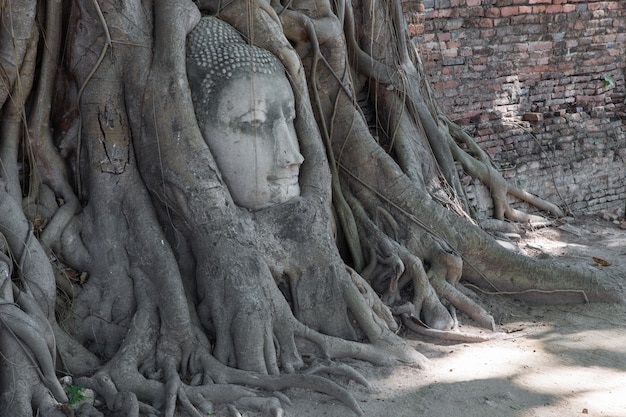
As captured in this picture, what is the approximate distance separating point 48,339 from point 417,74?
382cm

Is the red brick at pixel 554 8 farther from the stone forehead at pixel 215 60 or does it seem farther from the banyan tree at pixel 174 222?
the stone forehead at pixel 215 60

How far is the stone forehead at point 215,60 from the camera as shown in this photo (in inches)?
184

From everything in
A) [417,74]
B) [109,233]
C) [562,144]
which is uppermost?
[417,74]

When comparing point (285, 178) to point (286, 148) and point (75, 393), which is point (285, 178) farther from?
point (75, 393)

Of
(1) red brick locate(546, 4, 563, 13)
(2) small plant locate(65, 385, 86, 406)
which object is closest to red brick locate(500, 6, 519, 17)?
(1) red brick locate(546, 4, 563, 13)

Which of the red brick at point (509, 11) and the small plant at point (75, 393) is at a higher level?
the red brick at point (509, 11)

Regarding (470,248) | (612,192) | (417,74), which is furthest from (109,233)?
(612,192)

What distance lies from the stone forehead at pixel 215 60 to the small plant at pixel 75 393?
5.49 feet

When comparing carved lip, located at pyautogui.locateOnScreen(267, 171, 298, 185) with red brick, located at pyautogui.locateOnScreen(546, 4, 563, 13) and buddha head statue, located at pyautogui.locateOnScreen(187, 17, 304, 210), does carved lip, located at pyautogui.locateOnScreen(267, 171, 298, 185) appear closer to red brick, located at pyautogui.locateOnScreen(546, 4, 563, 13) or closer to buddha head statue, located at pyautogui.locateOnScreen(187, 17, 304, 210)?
buddha head statue, located at pyautogui.locateOnScreen(187, 17, 304, 210)

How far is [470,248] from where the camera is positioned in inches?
225

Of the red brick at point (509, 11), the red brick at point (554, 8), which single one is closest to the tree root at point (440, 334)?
the red brick at point (509, 11)

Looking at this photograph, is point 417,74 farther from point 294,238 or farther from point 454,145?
point 294,238

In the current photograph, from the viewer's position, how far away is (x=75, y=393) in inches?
153

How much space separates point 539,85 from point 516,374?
4.16m
